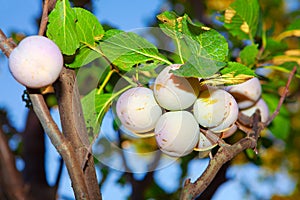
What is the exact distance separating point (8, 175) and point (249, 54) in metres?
0.42

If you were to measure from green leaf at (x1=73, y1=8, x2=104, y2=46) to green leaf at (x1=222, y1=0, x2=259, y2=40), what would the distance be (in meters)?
0.23

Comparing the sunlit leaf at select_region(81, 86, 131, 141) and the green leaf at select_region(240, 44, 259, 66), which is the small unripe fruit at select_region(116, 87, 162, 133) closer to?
the sunlit leaf at select_region(81, 86, 131, 141)

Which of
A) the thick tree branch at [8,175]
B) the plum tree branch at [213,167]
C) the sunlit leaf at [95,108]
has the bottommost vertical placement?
the thick tree branch at [8,175]

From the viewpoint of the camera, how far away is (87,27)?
40 centimetres

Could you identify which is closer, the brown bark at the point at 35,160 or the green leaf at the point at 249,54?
the green leaf at the point at 249,54

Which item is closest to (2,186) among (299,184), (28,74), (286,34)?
(28,74)

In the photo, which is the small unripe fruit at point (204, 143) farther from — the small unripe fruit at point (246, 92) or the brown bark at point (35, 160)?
the brown bark at point (35, 160)

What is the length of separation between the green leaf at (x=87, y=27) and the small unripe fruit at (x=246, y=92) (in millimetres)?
174

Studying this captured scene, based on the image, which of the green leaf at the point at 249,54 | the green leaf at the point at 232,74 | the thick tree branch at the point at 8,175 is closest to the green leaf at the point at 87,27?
the green leaf at the point at 232,74

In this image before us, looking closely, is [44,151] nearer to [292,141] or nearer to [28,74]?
[28,74]

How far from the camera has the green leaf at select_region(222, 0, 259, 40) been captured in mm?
567

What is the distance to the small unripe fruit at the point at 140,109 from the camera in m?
0.40

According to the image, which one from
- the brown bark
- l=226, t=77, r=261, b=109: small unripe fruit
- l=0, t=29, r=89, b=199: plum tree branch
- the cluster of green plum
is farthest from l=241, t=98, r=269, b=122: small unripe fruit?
the brown bark

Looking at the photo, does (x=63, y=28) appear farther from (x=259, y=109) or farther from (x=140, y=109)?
(x=259, y=109)
